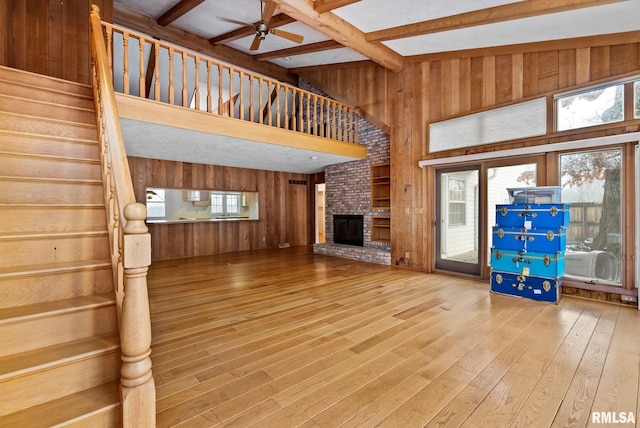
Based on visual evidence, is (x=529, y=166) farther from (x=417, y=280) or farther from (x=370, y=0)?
(x=370, y=0)

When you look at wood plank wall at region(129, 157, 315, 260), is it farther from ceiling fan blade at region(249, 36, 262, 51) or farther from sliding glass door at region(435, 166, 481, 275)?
sliding glass door at region(435, 166, 481, 275)

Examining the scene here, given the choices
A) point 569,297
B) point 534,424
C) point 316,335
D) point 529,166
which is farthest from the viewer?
point 529,166

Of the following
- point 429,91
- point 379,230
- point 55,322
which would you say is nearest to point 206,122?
point 55,322

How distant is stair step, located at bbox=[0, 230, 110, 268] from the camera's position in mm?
1772

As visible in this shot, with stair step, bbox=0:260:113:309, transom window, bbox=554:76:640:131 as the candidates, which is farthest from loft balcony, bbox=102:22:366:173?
transom window, bbox=554:76:640:131

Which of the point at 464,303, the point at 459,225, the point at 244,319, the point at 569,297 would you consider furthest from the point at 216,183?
the point at 569,297

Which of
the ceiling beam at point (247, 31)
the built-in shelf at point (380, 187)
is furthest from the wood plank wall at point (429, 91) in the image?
the ceiling beam at point (247, 31)

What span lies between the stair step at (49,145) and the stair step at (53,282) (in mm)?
1376

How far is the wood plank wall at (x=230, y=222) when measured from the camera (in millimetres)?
6879

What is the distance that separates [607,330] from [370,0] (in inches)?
179

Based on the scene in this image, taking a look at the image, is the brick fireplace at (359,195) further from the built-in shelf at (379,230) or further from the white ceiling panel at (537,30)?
the white ceiling panel at (537,30)

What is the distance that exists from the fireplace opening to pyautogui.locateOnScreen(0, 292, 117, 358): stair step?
5.99 meters

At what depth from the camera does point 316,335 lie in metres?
2.75

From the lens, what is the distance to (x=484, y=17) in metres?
3.58
